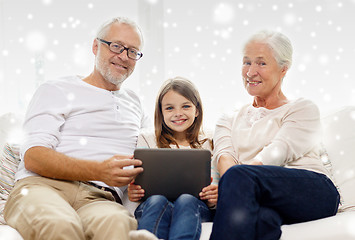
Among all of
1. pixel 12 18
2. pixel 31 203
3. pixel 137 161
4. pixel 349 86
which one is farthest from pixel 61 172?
pixel 349 86

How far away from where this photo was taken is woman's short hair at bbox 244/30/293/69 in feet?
5.57

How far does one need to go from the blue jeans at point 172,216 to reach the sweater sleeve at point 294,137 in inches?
13.9

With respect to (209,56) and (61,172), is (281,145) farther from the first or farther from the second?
(209,56)

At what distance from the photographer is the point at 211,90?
2.62m

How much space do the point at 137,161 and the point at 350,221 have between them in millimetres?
814

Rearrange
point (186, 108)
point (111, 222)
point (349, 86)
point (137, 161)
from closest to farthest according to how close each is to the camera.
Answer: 1. point (111, 222)
2. point (137, 161)
3. point (186, 108)
4. point (349, 86)

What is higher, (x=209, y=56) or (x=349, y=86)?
(x=209, y=56)

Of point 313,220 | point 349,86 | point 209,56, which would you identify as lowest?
point 313,220

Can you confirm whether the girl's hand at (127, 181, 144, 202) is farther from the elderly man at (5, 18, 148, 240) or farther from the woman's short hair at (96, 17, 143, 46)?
the woman's short hair at (96, 17, 143, 46)

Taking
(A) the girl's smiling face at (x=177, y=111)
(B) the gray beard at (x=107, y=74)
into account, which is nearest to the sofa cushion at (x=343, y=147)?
(A) the girl's smiling face at (x=177, y=111)

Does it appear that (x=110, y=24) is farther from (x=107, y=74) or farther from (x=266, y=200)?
(x=266, y=200)

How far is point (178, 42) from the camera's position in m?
2.65

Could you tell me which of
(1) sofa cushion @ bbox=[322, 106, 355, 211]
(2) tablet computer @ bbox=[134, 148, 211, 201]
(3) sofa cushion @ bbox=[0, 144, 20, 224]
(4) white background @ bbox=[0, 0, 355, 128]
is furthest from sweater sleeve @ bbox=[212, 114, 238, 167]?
(3) sofa cushion @ bbox=[0, 144, 20, 224]

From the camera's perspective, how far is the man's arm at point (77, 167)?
1471 millimetres
